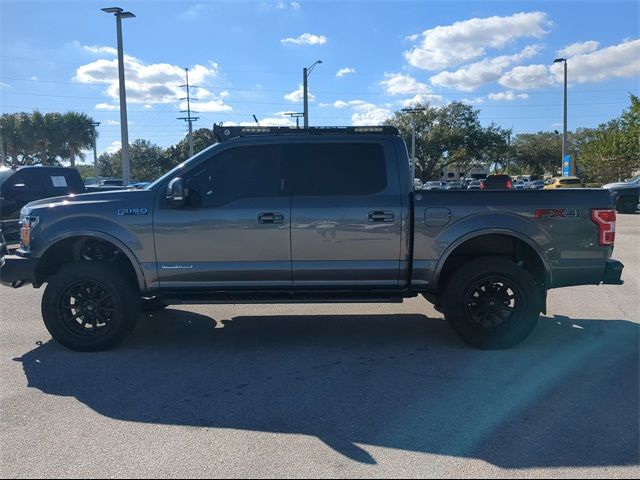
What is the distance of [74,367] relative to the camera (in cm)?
498

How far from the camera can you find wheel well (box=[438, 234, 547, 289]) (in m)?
5.45

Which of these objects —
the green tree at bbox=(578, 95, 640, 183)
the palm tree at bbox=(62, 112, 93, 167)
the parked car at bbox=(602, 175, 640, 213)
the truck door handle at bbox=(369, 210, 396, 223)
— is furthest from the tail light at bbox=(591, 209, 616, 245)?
the palm tree at bbox=(62, 112, 93, 167)

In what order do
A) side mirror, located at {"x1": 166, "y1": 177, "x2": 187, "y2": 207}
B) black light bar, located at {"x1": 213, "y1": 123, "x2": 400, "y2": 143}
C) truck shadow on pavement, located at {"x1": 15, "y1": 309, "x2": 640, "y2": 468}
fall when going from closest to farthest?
truck shadow on pavement, located at {"x1": 15, "y1": 309, "x2": 640, "y2": 468} → side mirror, located at {"x1": 166, "y1": 177, "x2": 187, "y2": 207} → black light bar, located at {"x1": 213, "y1": 123, "x2": 400, "y2": 143}

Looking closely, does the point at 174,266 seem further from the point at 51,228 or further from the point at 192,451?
the point at 192,451

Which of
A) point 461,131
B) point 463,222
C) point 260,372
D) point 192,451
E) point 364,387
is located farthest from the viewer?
point 461,131

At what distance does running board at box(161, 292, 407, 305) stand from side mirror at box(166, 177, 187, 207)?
3.13ft

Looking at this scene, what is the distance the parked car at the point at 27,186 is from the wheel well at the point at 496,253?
10060 mm

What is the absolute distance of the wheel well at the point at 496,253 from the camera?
5.45 metres

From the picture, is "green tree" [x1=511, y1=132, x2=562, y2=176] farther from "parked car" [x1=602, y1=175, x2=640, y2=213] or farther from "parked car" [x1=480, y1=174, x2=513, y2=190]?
"parked car" [x1=480, y1=174, x2=513, y2=190]

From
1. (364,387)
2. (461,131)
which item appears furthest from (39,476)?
(461,131)

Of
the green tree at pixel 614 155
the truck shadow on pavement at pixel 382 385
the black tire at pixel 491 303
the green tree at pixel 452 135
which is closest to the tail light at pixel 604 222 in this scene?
the black tire at pixel 491 303

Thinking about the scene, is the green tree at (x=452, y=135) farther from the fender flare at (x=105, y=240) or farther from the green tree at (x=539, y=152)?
the fender flare at (x=105, y=240)

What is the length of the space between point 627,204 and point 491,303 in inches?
836

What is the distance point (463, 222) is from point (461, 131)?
214 ft
